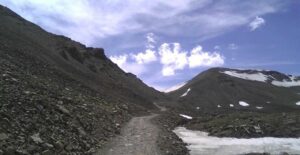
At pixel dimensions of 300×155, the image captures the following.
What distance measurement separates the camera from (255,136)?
3847cm

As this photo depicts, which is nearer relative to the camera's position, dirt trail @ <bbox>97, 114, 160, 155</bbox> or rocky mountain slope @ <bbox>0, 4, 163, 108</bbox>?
dirt trail @ <bbox>97, 114, 160, 155</bbox>

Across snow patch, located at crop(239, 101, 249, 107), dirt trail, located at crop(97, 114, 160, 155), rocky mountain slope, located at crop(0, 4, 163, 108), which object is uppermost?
snow patch, located at crop(239, 101, 249, 107)

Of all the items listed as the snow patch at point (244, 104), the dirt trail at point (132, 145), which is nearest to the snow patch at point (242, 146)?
the dirt trail at point (132, 145)

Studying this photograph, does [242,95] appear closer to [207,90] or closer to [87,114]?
[207,90]

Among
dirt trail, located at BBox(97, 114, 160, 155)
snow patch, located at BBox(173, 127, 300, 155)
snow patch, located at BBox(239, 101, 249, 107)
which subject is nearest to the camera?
dirt trail, located at BBox(97, 114, 160, 155)

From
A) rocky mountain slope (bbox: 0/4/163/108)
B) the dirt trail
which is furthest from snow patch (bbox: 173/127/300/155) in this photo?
rocky mountain slope (bbox: 0/4/163/108)

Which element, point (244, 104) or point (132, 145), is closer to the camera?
point (132, 145)

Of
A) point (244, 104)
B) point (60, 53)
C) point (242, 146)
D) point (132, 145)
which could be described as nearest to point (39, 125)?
point (132, 145)

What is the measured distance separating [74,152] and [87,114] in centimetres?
1007

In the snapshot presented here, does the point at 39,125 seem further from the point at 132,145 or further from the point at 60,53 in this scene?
the point at 60,53

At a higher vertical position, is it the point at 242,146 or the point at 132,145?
the point at 242,146

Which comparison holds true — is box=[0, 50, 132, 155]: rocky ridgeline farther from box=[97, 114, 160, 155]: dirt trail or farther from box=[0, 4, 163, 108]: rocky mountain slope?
box=[0, 4, 163, 108]: rocky mountain slope

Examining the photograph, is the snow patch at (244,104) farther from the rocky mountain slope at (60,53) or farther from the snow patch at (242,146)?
the snow patch at (242,146)

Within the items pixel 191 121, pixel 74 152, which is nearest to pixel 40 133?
pixel 74 152
